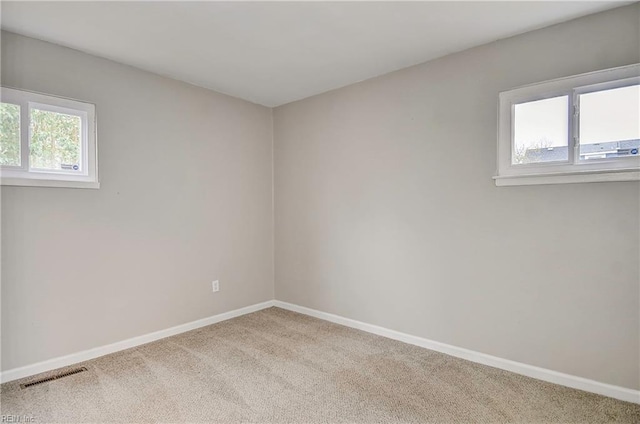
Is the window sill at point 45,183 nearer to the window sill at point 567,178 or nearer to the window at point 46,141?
the window at point 46,141

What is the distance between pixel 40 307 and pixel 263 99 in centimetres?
285

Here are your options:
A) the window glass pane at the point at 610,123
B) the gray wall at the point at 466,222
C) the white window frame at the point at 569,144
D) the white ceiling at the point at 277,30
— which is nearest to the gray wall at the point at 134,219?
the white ceiling at the point at 277,30

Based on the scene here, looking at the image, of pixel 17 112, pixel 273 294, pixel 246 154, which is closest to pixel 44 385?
pixel 17 112

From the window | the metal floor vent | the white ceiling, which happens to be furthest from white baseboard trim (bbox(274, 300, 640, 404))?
the window

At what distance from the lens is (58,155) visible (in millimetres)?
2742

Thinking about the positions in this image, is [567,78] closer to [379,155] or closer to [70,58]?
[379,155]

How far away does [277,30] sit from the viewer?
2523 millimetres

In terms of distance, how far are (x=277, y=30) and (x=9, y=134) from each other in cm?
204

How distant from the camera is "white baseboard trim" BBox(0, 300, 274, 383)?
2520 mm

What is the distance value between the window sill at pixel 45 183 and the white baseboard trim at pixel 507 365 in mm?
2580

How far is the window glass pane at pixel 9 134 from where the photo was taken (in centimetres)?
247

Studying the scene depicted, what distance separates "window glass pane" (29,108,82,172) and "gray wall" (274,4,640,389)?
2.15 m

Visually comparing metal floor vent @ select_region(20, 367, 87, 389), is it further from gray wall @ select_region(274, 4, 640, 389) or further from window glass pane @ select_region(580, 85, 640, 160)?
window glass pane @ select_region(580, 85, 640, 160)

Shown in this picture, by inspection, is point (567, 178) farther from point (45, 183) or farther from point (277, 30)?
point (45, 183)
